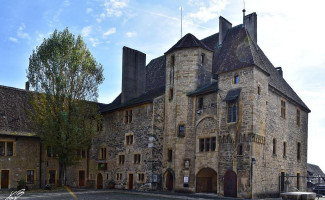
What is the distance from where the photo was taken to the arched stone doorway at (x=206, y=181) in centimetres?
2897

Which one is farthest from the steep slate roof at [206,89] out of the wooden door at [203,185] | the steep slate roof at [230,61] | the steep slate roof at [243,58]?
the wooden door at [203,185]

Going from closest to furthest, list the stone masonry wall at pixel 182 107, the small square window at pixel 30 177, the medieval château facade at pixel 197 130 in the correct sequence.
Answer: the medieval château facade at pixel 197 130
the stone masonry wall at pixel 182 107
the small square window at pixel 30 177

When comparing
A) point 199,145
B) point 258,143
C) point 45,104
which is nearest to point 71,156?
point 45,104

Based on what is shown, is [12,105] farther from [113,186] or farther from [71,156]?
[113,186]

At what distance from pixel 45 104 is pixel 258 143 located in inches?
686

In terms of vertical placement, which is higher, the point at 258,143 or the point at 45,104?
the point at 45,104

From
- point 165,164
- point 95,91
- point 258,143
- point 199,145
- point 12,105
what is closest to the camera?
point 258,143

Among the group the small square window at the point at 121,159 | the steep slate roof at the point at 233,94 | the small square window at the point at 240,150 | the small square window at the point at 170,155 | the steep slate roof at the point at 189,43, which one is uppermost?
the steep slate roof at the point at 189,43

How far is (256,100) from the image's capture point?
2603 cm

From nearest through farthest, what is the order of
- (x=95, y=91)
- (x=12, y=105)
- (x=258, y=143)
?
1. (x=258, y=143)
2. (x=95, y=91)
3. (x=12, y=105)

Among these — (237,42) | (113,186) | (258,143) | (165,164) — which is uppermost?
(237,42)

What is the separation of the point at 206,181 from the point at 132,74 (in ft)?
42.6

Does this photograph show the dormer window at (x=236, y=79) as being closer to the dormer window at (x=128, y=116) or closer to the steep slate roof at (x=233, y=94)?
the steep slate roof at (x=233, y=94)

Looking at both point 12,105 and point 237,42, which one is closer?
point 237,42
